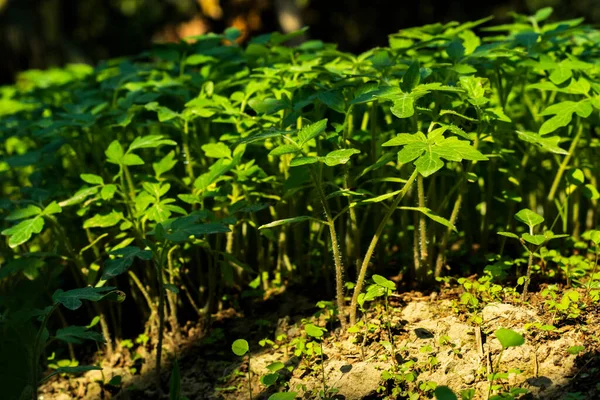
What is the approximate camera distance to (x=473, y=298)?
2.20 meters

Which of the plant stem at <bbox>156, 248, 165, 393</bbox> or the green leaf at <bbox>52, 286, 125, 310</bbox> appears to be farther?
the plant stem at <bbox>156, 248, 165, 393</bbox>

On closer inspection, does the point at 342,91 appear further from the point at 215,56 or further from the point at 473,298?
the point at 215,56

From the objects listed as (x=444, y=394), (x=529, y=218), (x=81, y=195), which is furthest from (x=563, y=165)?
(x=81, y=195)

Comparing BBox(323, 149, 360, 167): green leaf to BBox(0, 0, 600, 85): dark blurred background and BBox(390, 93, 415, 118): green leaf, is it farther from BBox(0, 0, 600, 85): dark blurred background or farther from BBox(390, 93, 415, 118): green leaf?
BBox(0, 0, 600, 85): dark blurred background

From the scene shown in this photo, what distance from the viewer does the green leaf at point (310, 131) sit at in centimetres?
202

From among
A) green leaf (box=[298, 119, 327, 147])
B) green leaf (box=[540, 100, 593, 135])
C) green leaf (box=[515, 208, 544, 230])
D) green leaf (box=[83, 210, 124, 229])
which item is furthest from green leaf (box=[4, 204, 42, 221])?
green leaf (box=[540, 100, 593, 135])

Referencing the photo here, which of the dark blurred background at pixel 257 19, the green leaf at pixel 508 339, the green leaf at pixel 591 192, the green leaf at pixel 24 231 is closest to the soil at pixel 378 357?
the green leaf at pixel 508 339

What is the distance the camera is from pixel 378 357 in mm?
2135

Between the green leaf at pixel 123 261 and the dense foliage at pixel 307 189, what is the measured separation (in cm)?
1

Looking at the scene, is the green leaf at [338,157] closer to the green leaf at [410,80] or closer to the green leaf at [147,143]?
the green leaf at [410,80]

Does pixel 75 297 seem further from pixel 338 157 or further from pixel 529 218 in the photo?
pixel 529 218

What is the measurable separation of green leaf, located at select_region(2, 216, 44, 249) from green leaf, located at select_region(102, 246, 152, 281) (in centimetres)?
35

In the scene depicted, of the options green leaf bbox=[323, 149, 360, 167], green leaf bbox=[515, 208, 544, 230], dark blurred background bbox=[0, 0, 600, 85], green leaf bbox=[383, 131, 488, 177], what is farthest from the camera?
dark blurred background bbox=[0, 0, 600, 85]

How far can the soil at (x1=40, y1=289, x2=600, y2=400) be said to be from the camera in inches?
77.1
